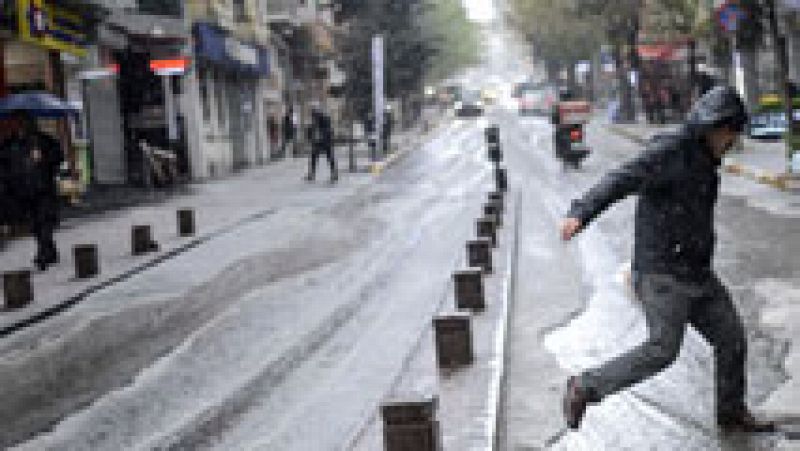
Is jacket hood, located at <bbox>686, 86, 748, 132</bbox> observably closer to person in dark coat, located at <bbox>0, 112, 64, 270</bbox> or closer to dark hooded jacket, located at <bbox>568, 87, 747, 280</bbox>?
dark hooded jacket, located at <bbox>568, 87, 747, 280</bbox>

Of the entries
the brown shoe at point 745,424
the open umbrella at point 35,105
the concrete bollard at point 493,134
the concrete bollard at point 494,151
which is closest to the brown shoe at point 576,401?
the brown shoe at point 745,424

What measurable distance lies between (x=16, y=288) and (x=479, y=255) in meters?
4.72

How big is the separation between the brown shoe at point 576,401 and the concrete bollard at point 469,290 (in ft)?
15.5

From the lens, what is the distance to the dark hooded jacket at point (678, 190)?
227 inches

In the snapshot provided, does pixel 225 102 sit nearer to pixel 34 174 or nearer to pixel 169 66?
pixel 169 66

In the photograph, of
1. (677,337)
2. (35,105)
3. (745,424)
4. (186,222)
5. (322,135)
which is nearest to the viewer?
(677,337)

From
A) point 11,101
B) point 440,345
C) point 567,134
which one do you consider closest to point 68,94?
point 11,101

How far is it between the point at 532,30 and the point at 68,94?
153ft

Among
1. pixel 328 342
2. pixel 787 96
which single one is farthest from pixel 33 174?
pixel 787 96

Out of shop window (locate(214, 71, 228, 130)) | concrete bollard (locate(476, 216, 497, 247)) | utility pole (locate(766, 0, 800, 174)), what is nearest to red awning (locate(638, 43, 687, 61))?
shop window (locate(214, 71, 228, 130))

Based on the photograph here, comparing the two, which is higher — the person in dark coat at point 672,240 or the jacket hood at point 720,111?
the jacket hood at point 720,111

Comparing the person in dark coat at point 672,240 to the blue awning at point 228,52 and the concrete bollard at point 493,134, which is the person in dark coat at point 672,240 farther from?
the blue awning at point 228,52

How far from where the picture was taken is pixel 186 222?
18906 mm

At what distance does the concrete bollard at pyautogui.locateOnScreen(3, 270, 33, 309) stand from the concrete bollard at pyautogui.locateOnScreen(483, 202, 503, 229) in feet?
19.2
